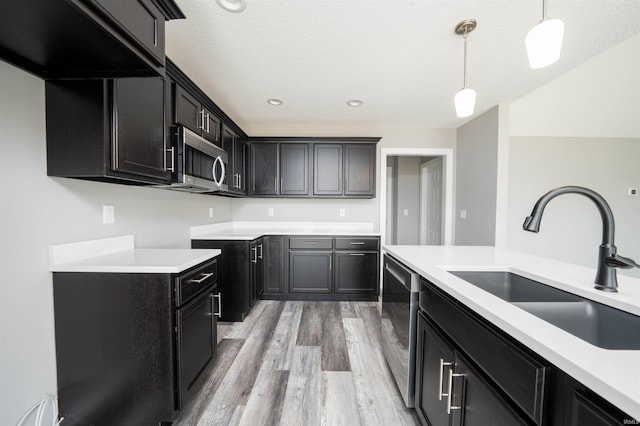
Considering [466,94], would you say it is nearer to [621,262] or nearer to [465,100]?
[465,100]

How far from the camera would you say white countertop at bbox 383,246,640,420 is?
432mm

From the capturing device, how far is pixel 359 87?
2.38m

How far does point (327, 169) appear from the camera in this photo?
3.34m

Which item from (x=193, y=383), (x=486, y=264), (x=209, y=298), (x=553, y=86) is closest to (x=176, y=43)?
(x=209, y=298)

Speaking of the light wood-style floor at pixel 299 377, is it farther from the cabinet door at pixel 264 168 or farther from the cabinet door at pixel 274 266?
the cabinet door at pixel 264 168

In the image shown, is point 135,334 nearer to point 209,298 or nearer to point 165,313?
point 165,313

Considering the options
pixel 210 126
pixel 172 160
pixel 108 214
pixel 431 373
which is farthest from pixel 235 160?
pixel 431 373

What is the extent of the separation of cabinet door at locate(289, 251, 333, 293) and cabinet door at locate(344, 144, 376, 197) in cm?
98

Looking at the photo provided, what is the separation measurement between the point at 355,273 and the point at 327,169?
1.44m

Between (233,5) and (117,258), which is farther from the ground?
(233,5)

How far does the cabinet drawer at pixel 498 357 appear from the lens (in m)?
0.58

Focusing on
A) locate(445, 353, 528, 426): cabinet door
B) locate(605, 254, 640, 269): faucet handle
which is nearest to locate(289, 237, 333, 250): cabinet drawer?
locate(445, 353, 528, 426): cabinet door

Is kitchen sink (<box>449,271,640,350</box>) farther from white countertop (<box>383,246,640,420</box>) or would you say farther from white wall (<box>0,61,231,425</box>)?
white wall (<box>0,61,231,425</box>)

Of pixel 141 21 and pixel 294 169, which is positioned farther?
pixel 294 169
